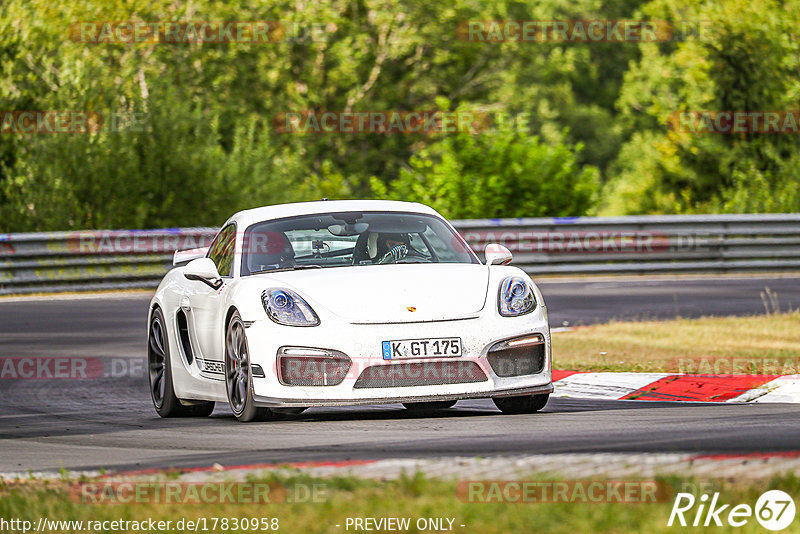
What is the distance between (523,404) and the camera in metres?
9.54

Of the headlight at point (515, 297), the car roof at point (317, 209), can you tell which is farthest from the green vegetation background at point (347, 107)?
the headlight at point (515, 297)

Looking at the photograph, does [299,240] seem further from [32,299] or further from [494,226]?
[494,226]

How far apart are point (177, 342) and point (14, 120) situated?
1908cm

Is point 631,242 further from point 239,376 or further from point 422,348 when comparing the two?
point 422,348

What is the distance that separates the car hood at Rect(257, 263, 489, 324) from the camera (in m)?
8.84

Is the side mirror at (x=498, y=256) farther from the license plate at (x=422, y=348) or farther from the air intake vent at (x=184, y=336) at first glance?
the air intake vent at (x=184, y=336)

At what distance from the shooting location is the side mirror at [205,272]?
9.81m

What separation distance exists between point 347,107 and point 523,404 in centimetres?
3692

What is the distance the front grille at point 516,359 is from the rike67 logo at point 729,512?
353 centimetres

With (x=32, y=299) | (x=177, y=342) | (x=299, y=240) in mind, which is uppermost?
(x=299, y=240)

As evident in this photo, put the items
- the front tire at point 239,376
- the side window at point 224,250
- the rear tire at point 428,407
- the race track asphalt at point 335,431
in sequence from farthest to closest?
the rear tire at point 428,407, the side window at point 224,250, the front tire at point 239,376, the race track asphalt at point 335,431

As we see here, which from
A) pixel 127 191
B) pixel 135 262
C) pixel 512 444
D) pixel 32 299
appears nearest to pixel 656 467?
pixel 512 444

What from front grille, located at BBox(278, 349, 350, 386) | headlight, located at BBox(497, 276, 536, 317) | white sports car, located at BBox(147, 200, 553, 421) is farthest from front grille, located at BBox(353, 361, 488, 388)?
headlight, located at BBox(497, 276, 536, 317)

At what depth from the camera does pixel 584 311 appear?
18.4m
